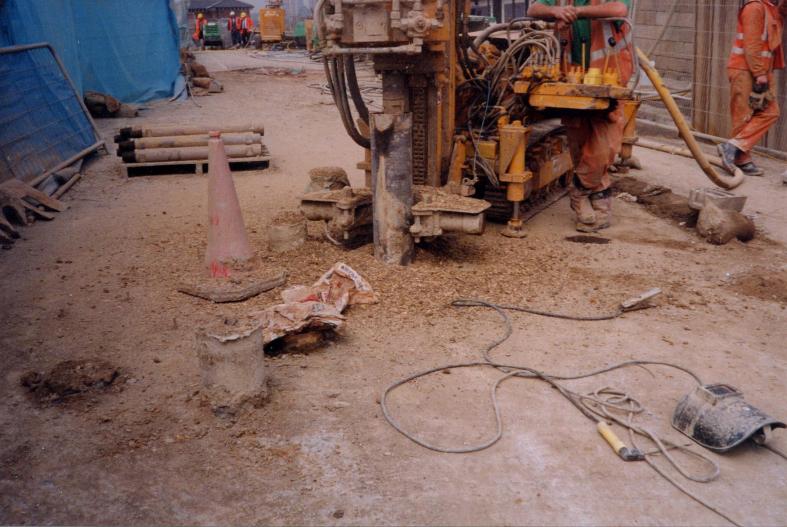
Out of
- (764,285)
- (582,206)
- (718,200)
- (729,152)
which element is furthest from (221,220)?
(729,152)

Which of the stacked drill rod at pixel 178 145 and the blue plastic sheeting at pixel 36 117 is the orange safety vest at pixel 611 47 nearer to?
the stacked drill rod at pixel 178 145

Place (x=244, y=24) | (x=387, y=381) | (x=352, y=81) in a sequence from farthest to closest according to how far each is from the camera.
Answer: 1. (x=244, y=24)
2. (x=352, y=81)
3. (x=387, y=381)

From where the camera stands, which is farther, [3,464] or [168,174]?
[168,174]

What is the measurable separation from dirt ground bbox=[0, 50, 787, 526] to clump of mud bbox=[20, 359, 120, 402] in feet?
0.10

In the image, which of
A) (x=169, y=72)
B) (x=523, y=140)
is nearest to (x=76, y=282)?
(x=523, y=140)

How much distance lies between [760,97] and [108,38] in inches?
435

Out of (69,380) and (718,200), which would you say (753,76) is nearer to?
(718,200)

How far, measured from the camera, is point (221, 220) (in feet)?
17.3

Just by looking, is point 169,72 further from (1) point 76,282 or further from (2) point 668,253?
(2) point 668,253

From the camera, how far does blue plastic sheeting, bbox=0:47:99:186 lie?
310 inches

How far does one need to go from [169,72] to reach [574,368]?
1429 centimetres

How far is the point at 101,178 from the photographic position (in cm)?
858

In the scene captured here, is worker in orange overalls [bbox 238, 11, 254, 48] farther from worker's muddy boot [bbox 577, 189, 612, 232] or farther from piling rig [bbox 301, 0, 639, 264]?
worker's muddy boot [bbox 577, 189, 612, 232]

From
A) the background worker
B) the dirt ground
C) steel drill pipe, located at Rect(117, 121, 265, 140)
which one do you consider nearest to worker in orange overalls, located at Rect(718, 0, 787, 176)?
the dirt ground
